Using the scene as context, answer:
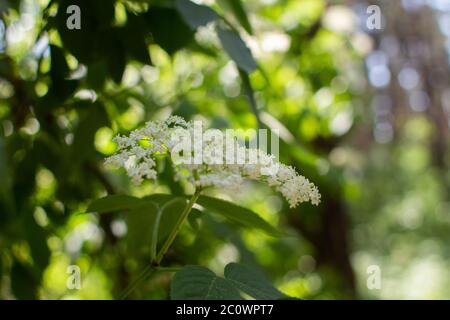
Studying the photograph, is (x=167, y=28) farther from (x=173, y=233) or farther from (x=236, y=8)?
(x=173, y=233)

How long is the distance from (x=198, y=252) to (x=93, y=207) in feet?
3.01

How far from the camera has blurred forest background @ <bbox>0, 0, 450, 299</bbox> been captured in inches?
44.7

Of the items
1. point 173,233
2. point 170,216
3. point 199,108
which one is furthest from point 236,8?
point 199,108

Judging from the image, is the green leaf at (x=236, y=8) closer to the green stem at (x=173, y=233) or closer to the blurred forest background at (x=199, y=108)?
the blurred forest background at (x=199, y=108)

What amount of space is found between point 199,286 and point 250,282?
80 mm

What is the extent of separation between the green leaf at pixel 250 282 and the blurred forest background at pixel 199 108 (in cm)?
27

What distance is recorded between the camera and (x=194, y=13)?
3.01 feet

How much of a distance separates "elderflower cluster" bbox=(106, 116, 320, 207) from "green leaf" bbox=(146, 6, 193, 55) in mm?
396

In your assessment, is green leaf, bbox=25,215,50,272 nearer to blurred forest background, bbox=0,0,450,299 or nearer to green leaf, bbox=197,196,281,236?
blurred forest background, bbox=0,0,450,299

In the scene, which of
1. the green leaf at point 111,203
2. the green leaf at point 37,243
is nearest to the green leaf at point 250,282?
the green leaf at point 111,203

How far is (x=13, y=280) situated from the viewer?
140cm

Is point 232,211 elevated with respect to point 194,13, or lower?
lower

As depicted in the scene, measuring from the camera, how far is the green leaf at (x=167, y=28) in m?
1.10
